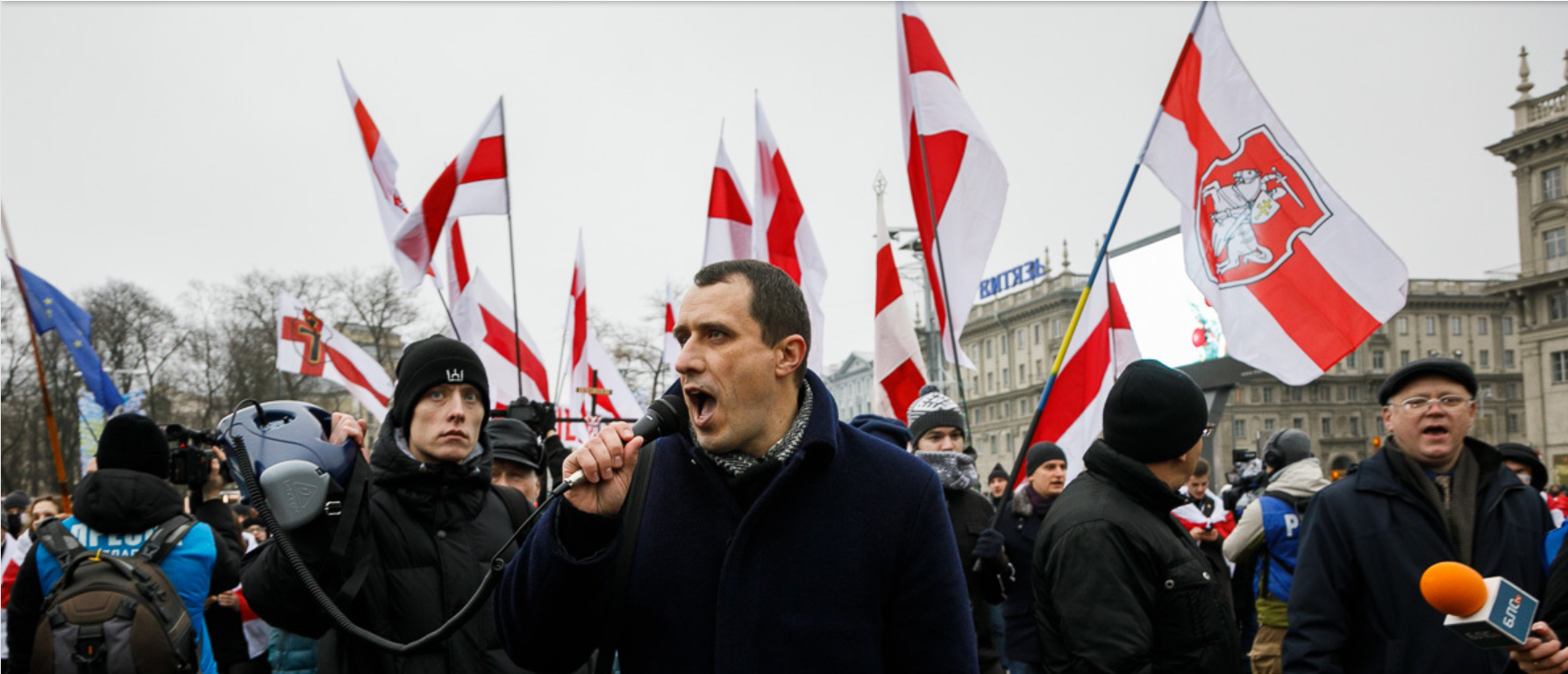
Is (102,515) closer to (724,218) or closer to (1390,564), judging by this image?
(1390,564)

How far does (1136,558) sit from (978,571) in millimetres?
2118

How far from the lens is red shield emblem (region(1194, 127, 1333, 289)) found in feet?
18.9

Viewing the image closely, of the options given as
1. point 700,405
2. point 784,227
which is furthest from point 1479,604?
point 784,227

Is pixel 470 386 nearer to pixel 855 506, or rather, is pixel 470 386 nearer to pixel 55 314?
pixel 855 506

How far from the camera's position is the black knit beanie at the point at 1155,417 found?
3.56m

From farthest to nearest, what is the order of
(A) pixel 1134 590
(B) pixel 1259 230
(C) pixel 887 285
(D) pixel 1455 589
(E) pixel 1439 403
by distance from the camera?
(C) pixel 887 285 → (B) pixel 1259 230 → (E) pixel 1439 403 → (A) pixel 1134 590 → (D) pixel 1455 589

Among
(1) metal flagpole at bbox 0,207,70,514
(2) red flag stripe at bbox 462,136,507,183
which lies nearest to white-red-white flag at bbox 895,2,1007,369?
(2) red flag stripe at bbox 462,136,507,183

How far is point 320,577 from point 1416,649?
133 inches

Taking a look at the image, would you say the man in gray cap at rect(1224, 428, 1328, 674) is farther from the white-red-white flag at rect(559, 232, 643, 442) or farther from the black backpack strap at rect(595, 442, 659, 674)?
the white-red-white flag at rect(559, 232, 643, 442)

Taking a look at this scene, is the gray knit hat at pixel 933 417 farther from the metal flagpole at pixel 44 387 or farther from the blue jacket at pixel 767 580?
the metal flagpole at pixel 44 387

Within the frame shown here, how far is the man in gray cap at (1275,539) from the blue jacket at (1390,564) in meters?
2.61

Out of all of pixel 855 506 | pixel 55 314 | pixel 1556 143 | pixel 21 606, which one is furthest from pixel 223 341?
pixel 1556 143

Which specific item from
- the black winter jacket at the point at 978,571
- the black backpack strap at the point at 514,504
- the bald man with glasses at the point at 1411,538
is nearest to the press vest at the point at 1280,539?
the black winter jacket at the point at 978,571

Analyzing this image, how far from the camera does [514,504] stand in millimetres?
3902
